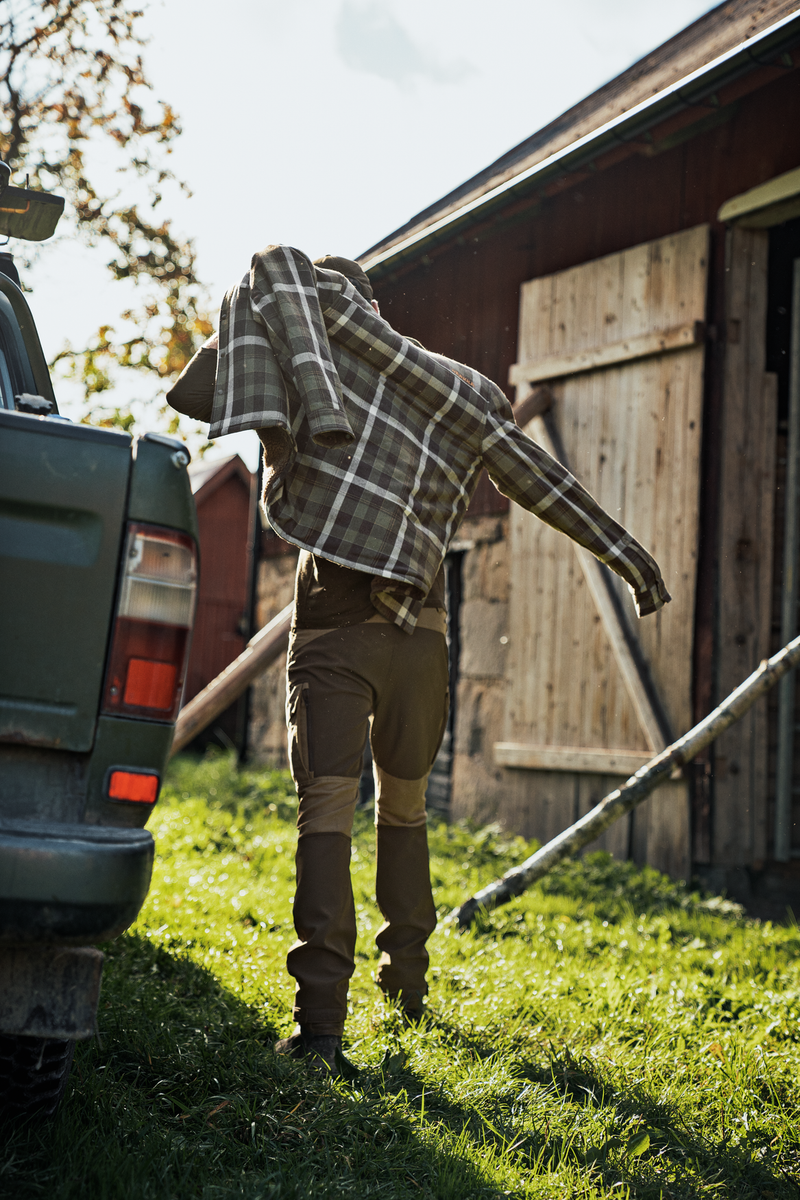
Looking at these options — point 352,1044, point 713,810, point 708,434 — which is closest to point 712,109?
point 708,434

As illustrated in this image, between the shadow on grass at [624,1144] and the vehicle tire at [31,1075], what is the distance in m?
0.81

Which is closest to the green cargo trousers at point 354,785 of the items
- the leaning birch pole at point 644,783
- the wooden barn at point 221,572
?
the leaning birch pole at point 644,783

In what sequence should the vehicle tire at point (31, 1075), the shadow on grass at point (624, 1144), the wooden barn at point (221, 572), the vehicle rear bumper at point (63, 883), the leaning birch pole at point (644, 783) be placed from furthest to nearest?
the wooden barn at point (221, 572) → the leaning birch pole at point (644, 783) → the shadow on grass at point (624, 1144) → the vehicle tire at point (31, 1075) → the vehicle rear bumper at point (63, 883)

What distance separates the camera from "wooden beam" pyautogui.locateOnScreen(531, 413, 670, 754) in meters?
5.73

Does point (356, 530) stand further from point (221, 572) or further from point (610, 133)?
point (221, 572)

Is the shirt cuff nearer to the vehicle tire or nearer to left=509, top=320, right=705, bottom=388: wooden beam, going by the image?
the vehicle tire

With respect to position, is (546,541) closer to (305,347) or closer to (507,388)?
(507,388)

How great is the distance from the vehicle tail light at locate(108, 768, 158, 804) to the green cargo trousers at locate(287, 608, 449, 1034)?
2.97 feet

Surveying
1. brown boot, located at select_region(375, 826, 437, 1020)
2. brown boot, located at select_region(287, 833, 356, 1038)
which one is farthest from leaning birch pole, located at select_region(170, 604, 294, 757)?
brown boot, located at select_region(287, 833, 356, 1038)

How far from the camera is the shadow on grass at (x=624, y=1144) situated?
88.4 inches

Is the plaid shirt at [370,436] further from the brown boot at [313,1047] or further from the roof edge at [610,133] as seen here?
the roof edge at [610,133]

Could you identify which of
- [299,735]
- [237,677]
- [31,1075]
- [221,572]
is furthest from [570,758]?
[221,572]

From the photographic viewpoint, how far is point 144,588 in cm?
184

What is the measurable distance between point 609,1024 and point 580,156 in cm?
452
